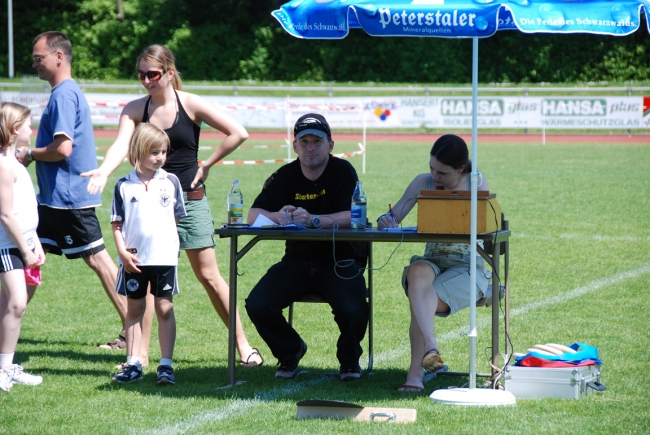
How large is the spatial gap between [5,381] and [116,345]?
134 cm

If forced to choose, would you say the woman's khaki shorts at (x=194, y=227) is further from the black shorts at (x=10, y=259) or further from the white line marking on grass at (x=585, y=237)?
the white line marking on grass at (x=585, y=237)

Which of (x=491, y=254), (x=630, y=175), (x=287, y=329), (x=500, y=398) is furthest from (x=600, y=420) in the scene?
(x=630, y=175)

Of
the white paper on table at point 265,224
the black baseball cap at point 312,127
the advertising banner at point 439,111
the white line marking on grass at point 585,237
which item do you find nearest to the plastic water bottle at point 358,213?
the white paper on table at point 265,224

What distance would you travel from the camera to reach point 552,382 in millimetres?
5004

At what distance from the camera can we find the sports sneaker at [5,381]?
17.2 ft

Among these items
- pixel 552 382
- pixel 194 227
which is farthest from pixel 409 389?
pixel 194 227

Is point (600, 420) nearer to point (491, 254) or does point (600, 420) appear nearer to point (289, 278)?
point (491, 254)

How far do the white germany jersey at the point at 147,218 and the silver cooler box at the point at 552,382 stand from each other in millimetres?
2070

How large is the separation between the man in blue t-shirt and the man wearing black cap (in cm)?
132

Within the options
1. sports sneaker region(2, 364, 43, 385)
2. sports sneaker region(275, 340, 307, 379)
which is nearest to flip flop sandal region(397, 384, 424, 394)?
sports sneaker region(275, 340, 307, 379)

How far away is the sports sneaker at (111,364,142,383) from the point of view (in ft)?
17.9

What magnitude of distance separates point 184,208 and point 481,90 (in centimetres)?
2846

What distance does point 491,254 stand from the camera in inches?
204

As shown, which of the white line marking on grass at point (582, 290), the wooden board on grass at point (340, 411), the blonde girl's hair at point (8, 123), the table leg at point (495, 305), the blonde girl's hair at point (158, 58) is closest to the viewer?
the wooden board on grass at point (340, 411)
